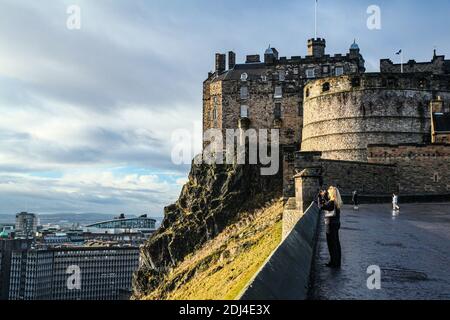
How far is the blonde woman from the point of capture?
560cm

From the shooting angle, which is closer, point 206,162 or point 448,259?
point 448,259

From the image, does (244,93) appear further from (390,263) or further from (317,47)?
(390,263)

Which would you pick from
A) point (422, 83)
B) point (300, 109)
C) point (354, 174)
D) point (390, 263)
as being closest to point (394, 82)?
point (422, 83)

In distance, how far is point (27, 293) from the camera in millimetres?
89312

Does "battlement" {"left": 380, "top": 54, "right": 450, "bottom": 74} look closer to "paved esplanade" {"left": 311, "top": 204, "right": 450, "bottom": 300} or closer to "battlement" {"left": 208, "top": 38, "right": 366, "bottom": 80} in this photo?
"battlement" {"left": 208, "top": 38, "right": 366, "bottom": 80}

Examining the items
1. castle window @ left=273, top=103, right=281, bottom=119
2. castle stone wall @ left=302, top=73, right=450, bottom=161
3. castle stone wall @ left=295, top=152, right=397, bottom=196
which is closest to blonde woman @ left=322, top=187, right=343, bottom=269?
castle stone wall @ left=295, top=152, right=397, bottom=196

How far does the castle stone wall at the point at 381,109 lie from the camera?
29141 millimetres

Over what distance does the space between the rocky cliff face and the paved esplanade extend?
820 inches

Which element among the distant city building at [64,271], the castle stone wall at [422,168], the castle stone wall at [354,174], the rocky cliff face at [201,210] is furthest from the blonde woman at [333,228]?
the distant city building at [64,271]

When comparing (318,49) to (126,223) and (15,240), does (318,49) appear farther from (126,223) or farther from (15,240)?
(126,223)

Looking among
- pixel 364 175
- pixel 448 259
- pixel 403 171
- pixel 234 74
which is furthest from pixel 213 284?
pixel 234 74

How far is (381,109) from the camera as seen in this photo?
29297 mm

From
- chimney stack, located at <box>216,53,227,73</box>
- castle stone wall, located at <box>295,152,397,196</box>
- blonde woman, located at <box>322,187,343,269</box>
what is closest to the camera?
blonde woman, located at <box>322,187,343,269</box>

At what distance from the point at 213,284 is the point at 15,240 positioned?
84.0 m
